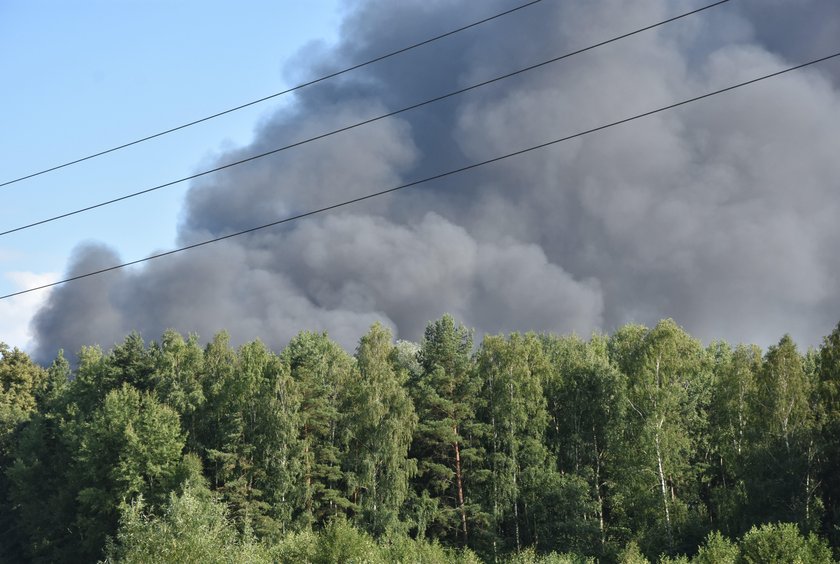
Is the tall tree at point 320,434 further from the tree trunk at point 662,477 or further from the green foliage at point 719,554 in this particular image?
the green foliage at point 719,554

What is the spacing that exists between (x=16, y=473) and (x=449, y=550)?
182 feet

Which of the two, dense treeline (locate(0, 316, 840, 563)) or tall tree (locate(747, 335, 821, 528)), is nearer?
tall tree (locate(747, 335, 821, 528))

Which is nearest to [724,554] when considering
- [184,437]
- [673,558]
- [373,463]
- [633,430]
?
[673,558]

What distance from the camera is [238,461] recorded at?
8519cm

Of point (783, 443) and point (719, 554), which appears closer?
point (719, 554)

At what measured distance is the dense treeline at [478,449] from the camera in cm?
7125

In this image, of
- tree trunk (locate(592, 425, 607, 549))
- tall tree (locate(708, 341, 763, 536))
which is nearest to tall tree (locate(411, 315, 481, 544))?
tree trunk (locate(592, 425, 607, 549))

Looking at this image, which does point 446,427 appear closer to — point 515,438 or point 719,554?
point 515,438

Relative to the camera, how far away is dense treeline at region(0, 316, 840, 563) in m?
71.2

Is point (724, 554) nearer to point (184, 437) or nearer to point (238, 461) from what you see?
point (238, 461)

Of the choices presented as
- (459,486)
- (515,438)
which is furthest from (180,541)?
(515,438)

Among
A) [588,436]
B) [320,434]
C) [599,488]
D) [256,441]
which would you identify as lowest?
[599,488]

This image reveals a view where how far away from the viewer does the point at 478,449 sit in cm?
8156

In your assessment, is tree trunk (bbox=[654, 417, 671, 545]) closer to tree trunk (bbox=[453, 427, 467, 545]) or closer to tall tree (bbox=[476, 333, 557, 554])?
tall tree (bbox=[476, 333, 557, 554])
